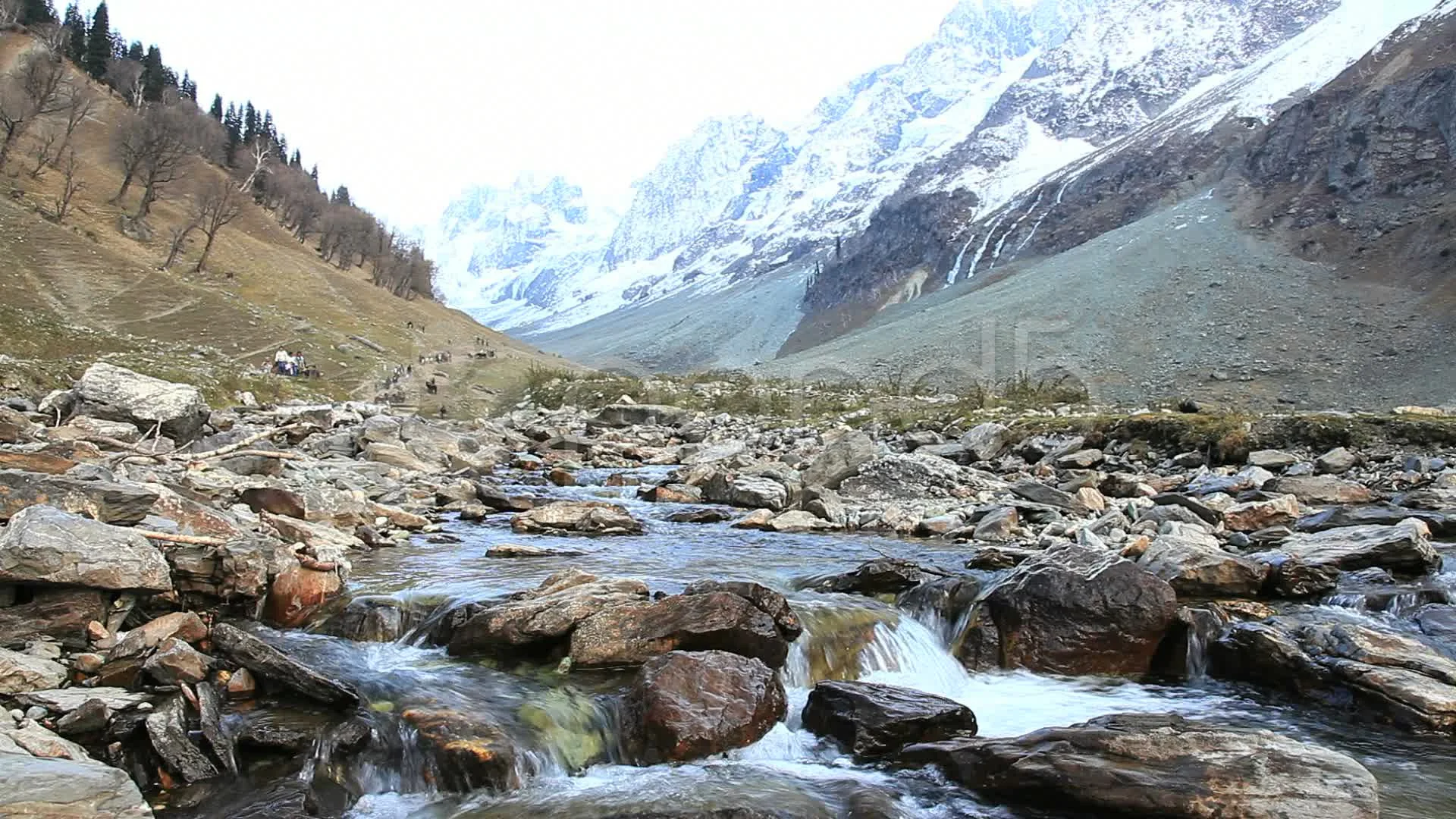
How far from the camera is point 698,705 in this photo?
6195 millimetres

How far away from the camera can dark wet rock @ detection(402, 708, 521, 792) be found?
5492 millimetres

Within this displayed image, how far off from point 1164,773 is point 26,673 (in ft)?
23.7

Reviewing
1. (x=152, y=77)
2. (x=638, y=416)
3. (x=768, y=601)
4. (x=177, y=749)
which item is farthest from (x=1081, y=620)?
(x=152, y=77)

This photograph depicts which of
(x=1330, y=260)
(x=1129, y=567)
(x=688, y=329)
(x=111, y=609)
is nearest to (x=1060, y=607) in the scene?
(x=1129, y=567)

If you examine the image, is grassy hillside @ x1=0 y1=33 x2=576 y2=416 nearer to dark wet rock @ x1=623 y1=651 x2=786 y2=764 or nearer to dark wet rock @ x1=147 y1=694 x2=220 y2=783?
dark wet rock @ x1=147 y1=694 x2=220 y2=783

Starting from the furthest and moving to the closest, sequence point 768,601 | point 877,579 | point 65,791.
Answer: point 877,579 < point 768,601 < point 65,791

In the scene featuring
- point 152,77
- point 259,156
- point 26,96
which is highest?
point 152,77

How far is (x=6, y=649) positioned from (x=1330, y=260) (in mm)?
90995

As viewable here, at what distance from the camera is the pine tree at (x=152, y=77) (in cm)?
9012

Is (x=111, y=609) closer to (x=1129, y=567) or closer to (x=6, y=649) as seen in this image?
(x=6, y=649)

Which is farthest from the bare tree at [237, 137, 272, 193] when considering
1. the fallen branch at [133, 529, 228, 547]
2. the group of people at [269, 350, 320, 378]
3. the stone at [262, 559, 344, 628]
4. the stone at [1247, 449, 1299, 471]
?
the stone at [1247, 449, 1299, 471]

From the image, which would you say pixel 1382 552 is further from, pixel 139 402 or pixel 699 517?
pixel 139 402

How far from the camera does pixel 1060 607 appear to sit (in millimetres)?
8000

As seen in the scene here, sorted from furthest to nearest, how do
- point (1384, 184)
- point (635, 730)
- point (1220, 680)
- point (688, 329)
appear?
point (688, 329) < point (1384, 184) < point (1220, 680) < point (635, 730)
